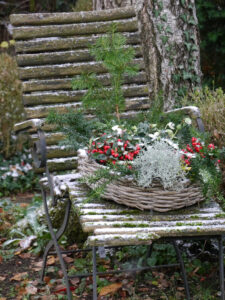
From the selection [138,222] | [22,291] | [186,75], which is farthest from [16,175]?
[138,222]

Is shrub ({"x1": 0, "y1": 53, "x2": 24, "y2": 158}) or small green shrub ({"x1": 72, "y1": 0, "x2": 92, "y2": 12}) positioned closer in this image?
small green shrub ({"x1": 72, "y1": 0, "x2": 92, "y2": 12})

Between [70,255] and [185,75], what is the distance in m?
1.79

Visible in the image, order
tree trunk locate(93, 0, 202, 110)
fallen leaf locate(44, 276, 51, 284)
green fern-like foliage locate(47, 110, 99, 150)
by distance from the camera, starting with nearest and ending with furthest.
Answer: green fern-like foliage locate(47, 110, 99, 150) → fallen leaf locate(44, 276, 51, 284) → tree trunk locate(93, 0, 202, 110)

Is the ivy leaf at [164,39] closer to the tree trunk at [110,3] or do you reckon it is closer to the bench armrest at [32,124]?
the tree trunk at [110,3]

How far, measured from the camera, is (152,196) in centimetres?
211

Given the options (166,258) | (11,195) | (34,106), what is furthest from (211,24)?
(166,258)

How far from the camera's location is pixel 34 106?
3541 millimetres

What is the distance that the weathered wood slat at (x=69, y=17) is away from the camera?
3.65m

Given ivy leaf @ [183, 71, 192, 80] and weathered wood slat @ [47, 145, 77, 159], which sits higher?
ivy leaf @ [183, 71, 192, 80]

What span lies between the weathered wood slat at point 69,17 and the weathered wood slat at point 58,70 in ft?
1.22

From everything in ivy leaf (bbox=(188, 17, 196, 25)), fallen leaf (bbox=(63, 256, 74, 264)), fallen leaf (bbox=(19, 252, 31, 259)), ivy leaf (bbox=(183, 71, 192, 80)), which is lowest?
fallen leaf (bbox=(63, 256, 74, 264))

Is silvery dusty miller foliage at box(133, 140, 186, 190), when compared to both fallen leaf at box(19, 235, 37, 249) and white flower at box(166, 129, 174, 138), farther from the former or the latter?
fallen leaf at box(19, 235, 37, 249)

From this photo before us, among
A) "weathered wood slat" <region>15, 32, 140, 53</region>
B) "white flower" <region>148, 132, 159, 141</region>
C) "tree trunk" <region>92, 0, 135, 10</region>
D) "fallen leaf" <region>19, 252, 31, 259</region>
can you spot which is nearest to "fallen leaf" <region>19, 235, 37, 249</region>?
"fallen leaf" <region>19, 252, 31, 259</region>

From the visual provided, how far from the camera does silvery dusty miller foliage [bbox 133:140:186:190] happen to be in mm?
2061
